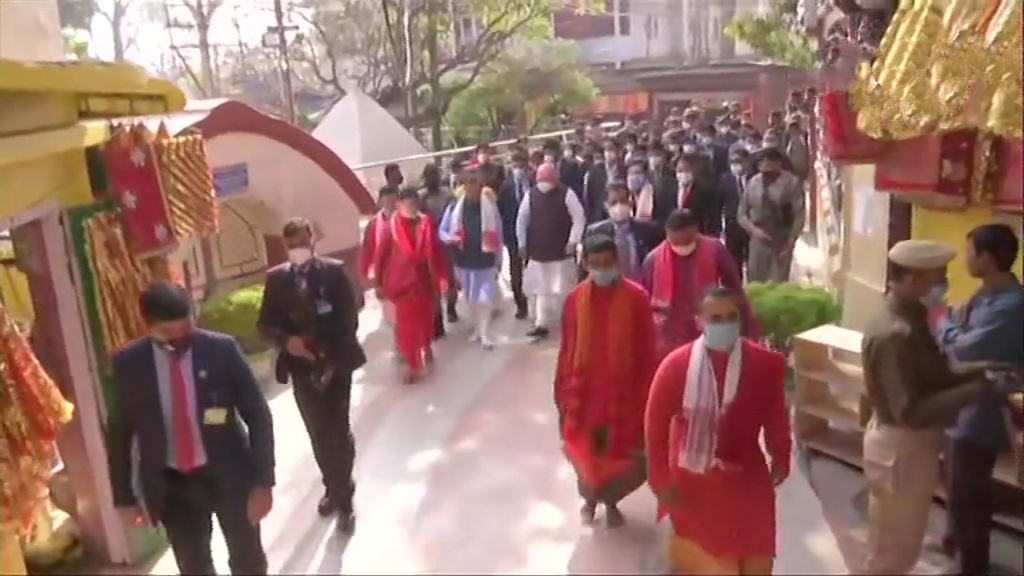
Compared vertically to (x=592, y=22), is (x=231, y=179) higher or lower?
lower

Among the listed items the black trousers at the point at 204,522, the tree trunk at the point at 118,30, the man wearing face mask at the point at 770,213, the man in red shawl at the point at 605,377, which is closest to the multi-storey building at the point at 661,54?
the man wearing face mask at the point at 770,213

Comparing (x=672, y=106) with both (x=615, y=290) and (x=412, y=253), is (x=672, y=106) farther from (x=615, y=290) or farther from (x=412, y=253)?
(x=412, y=253)

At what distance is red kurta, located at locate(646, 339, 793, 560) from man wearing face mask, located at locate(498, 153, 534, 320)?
42cm

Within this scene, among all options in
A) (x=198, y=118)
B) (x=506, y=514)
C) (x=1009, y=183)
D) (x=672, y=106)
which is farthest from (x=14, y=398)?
(x=1009, y=183)

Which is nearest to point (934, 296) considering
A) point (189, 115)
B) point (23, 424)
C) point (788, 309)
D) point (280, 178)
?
point (788, 309)

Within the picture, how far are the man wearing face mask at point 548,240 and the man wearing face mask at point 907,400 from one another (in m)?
0.46

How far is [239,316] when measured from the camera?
127 cm

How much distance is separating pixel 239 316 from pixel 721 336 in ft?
1.97

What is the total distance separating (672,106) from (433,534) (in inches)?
27.0

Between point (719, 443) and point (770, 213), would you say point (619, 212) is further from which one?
point (719, 443)

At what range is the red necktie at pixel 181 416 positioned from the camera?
3.74ft

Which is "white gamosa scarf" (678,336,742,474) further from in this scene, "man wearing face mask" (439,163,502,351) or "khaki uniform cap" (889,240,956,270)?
"man wearing face mask" (439,163,502,351)

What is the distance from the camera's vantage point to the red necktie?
114 centimetres

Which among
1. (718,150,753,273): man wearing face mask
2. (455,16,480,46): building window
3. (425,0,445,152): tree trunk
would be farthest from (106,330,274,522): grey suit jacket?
(718,150,753,273): man wearing face mask
